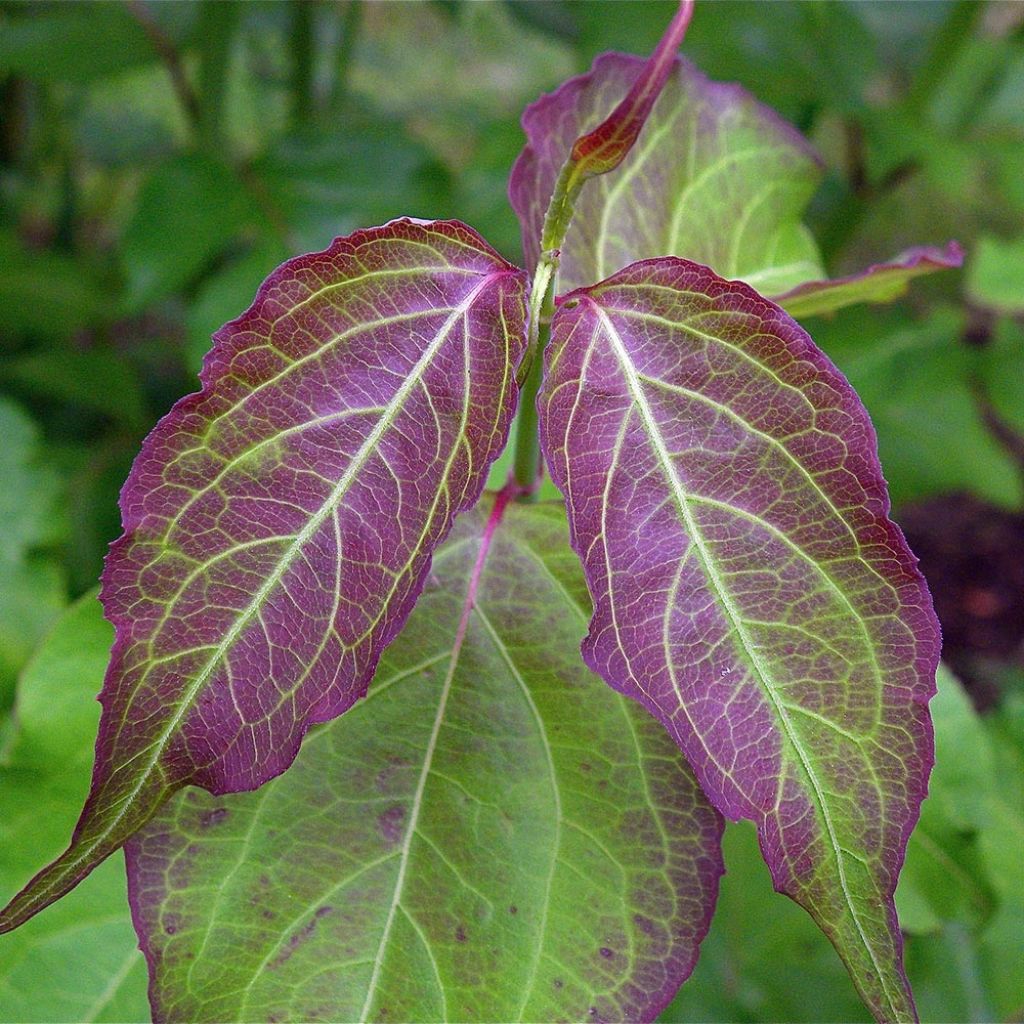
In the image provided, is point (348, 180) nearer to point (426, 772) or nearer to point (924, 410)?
point (924, 410)

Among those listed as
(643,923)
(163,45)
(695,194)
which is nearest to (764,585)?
(643,923)

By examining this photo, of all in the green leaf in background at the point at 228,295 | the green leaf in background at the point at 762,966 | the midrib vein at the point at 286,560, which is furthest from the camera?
the green leaf in background at the point at 228,295

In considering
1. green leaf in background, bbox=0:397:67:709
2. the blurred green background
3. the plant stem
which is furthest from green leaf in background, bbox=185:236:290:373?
the plant stem

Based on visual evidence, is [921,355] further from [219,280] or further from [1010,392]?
[219,280]

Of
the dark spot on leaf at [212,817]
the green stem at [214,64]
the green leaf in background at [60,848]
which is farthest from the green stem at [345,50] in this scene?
the dark spot on leaf at [212,817]

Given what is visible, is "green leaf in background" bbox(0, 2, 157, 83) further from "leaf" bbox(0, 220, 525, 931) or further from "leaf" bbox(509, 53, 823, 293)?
"leaf" bbox(0, 220, 525, 931)

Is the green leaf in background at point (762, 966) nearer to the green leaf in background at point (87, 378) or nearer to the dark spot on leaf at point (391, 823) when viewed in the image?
the dark spot on leaf at point (391, 823)
